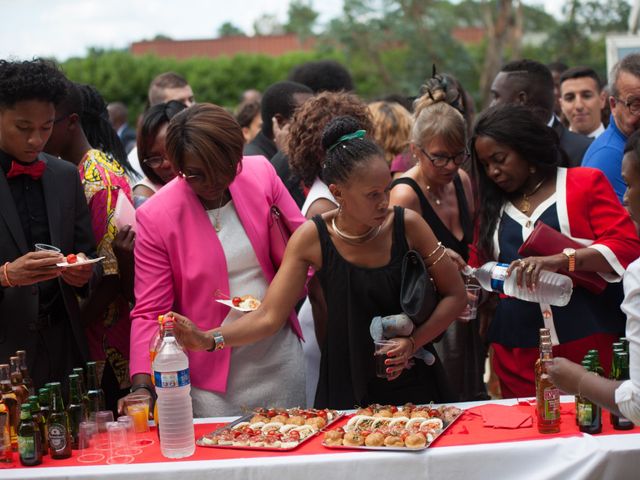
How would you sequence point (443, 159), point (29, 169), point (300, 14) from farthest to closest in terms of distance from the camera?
point (300, 14), point (443, 159), point (29, 169)

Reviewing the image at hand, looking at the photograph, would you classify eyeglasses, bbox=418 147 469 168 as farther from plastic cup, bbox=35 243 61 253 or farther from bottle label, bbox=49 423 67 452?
bottle label, bbox=49 423 67 452

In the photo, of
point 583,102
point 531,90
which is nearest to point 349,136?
point 531,90

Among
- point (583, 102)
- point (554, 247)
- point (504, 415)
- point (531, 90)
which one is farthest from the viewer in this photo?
point (583, 102)

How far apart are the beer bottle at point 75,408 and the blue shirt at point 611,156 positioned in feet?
8.68

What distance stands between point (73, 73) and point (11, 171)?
22.7 metres

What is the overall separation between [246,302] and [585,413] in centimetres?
135

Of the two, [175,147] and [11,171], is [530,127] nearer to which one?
[175,147]

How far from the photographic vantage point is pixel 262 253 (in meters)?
3.55

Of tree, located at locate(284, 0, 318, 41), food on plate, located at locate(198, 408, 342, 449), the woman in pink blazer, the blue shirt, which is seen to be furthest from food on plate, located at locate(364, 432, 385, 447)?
tree, located at locate(284, 0, 318, 41)

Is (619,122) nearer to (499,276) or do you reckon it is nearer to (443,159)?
(443,159)

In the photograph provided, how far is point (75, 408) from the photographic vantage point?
3.18 metres

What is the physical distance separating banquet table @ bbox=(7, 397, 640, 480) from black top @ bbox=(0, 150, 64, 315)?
0.87 m

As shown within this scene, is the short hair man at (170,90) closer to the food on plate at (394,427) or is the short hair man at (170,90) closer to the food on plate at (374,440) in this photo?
the food on plate at (394,427)

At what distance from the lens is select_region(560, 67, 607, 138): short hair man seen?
6820 millimetres
